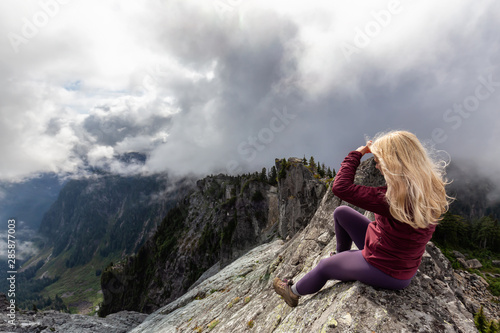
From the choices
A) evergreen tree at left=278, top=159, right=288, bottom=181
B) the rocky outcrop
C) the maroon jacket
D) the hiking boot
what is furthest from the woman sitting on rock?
evergreen tree at left=278, top=159, right=288, bottom=181

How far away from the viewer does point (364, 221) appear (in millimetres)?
6652

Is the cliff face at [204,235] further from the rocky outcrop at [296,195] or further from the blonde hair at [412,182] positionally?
the blonde hair at [412,182]

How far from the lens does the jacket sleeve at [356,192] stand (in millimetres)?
4980

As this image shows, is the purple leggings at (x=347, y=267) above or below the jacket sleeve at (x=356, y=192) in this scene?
below

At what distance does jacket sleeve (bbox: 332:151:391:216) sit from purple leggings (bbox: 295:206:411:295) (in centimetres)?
146

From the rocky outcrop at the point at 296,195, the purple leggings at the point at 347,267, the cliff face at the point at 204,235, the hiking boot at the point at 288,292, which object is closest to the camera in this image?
the purple leggings at the point at 347,267

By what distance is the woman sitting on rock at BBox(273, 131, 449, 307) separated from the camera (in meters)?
4.69

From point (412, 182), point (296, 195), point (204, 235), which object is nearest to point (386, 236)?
point (412, 182)

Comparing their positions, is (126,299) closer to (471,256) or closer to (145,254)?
(145,254)

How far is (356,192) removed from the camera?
5285mm

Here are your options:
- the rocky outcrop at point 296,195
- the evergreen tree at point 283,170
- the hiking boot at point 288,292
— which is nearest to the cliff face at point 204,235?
the rocky outcrop at point 296,195

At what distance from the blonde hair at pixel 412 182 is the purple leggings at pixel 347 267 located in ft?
5.33

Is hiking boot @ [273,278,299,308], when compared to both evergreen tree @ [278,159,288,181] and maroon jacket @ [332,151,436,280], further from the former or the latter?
evergreen tree @ [278,159,288,181]

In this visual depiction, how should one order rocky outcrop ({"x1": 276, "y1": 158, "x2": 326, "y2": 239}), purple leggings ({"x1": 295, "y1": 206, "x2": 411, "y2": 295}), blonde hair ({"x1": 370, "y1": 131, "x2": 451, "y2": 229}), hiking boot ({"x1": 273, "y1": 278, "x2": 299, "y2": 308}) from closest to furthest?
blonde hair ({"x1": 370, "y1": 131, "x2": 451, "y2": 229})
purple leggings ({"x1": 295, "y1": 206, "x2": 411, "y2": 295})
hiking boot ({"x1": 273, "y1": 278, "x2": 299, "y2": 308})
rocky outcrop ({"x1": 276, "y1": 158, "x2": 326, "y2": 239})
